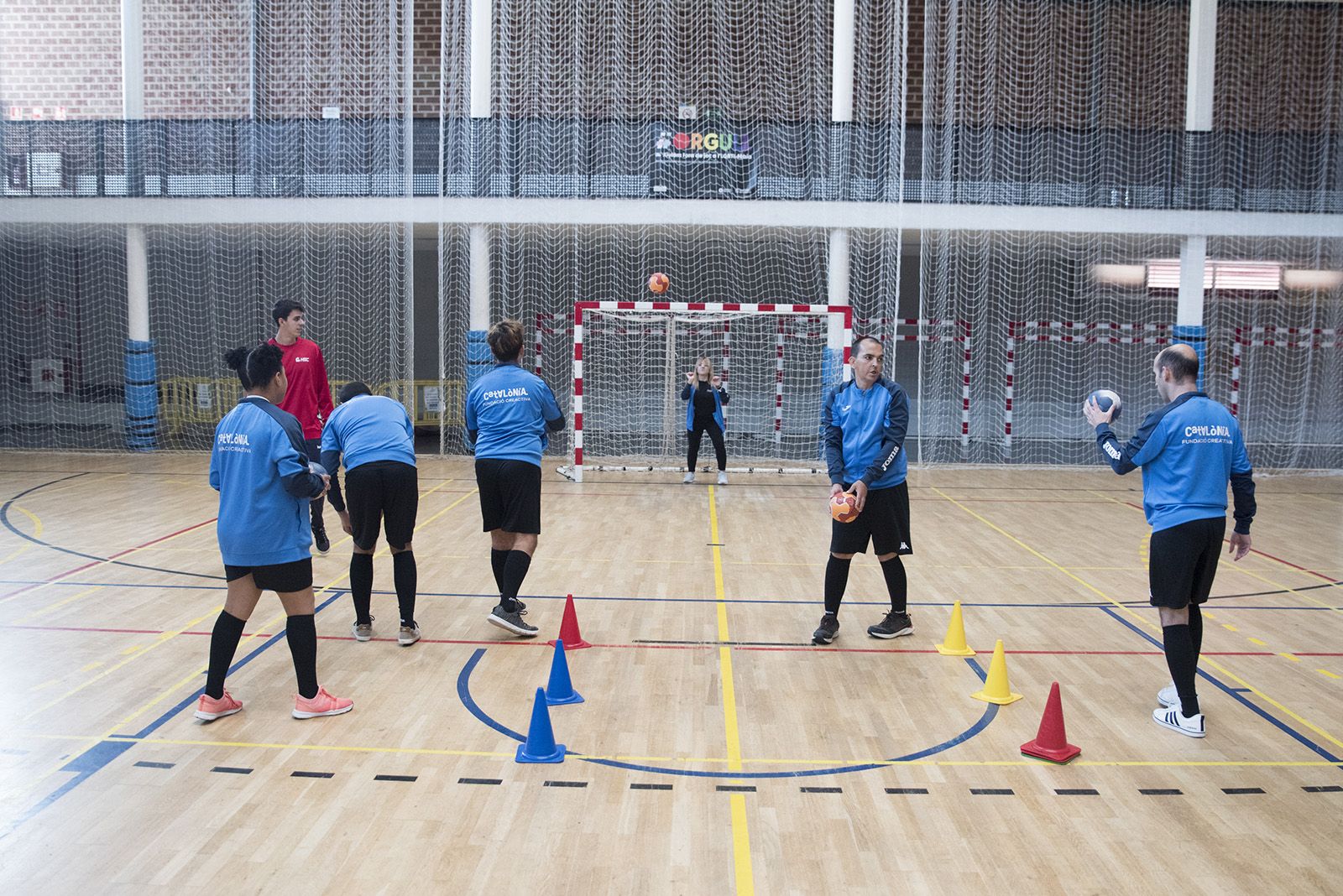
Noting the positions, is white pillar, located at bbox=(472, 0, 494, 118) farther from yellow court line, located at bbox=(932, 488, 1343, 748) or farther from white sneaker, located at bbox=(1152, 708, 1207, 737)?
white sneaker, located at bbox=(1152, 708, 1207, 737)

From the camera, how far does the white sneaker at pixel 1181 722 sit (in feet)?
14.6

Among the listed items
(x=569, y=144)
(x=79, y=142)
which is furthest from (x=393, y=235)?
(x=79, y=142)

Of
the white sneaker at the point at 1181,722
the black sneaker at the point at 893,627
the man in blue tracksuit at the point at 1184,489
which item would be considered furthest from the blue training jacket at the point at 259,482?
the white sneaker at the point at 1181,722

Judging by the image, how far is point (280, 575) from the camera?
166 inches

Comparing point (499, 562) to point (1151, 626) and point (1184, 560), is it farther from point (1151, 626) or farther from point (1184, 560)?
point (1151, 626)

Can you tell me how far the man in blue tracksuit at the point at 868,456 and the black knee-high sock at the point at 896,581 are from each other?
43 millimetres

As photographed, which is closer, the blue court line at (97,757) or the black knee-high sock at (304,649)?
the blue court line at (97,757)

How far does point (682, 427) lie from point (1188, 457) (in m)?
14.6

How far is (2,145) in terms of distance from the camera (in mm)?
15461

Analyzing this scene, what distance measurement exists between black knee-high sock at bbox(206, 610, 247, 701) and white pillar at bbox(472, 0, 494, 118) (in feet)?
38.9

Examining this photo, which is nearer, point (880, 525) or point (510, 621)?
point (880, 525)

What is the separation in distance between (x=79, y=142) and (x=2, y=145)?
3.97 ft

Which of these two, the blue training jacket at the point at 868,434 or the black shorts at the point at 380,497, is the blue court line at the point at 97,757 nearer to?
the black shorts at the point at 380,497

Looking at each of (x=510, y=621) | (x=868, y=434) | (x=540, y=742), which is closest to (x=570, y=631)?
(x=510, y=621)
